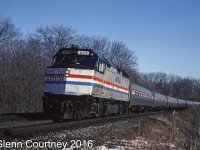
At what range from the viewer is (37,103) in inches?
1251

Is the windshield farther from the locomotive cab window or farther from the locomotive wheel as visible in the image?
the locomotive wheel

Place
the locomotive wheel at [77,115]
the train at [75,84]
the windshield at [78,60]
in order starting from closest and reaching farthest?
the train at [75,84] → the locomotive wheel at [77,115] → the windshield at [78,60]

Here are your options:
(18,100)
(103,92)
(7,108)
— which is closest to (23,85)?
(18,100)

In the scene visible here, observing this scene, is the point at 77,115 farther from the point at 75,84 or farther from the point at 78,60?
the point at 78,60

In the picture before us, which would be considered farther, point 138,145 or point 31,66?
point 31,66

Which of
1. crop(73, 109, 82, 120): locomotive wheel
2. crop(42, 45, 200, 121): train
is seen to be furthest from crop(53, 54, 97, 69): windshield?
crop(73, 109, 82, 120): locomotive wheel

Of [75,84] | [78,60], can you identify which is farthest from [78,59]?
[75,84]

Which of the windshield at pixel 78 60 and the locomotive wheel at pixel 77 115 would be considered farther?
the windshield at pixel 78 60

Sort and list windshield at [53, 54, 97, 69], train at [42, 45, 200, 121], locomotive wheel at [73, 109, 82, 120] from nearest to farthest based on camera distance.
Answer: train at [42, 45, 200, 121] → locomotive wheel at [73, 109, 82, 120] → windshield at [53, 54, 97, 69]

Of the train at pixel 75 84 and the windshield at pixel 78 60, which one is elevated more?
the windshield at pixel 78 60

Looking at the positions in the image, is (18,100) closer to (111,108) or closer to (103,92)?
(111,108)

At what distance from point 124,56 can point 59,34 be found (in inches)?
1077

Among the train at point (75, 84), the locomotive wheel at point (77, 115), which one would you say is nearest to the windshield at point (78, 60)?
the train at point (75, 84)

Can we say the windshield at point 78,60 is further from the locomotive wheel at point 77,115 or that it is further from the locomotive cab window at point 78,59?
the locomotive wheel at point 77,115
